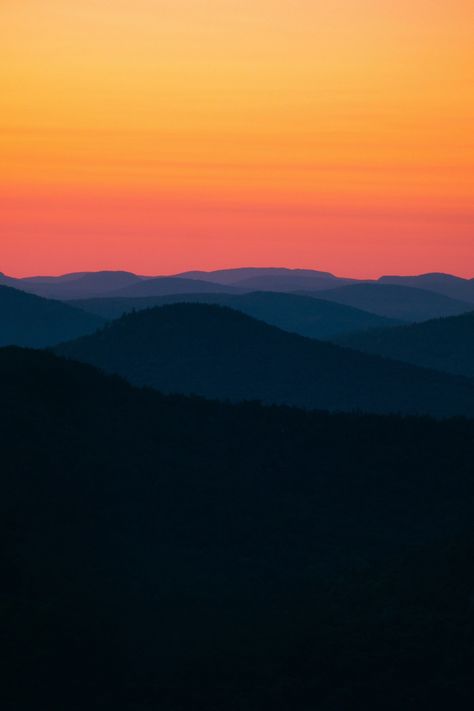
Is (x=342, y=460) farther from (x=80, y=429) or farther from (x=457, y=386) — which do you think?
(x=457, y=386)

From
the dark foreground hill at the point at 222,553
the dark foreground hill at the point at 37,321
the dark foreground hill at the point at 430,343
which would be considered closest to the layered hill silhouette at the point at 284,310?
the dark foreground hill at the point at 37,321

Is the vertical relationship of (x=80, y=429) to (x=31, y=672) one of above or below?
above

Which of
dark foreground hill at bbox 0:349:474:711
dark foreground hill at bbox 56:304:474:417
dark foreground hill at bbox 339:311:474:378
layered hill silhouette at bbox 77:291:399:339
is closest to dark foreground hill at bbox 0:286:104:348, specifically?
layered hill silhouette at bbox 77:291:399:339

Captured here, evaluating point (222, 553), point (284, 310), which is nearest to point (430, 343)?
point (222, 553)

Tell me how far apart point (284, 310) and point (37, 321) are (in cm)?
5150

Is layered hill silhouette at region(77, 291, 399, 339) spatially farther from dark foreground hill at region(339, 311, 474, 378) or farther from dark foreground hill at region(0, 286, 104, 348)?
dark foreground hill at region(339, 311, 474, 378)

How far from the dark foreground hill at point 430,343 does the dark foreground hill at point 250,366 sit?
51.6 ft

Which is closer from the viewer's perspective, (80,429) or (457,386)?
(80,429)

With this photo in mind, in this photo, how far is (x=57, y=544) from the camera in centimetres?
2428

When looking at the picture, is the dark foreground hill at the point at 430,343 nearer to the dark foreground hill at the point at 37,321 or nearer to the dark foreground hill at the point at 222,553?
the dark foreground hill at the point at 37,321

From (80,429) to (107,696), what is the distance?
14.0 metres

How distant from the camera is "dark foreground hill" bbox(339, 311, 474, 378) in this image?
80.6 metres

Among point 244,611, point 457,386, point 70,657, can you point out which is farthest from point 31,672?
point 457,386

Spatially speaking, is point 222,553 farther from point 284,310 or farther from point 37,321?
point 284,310
